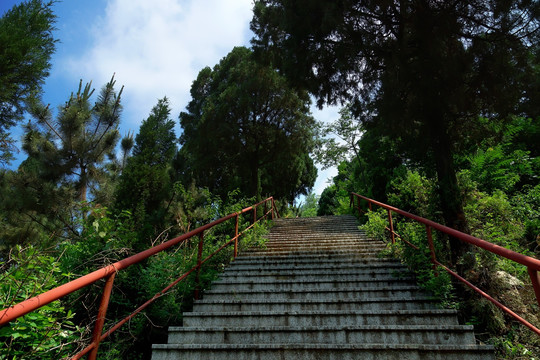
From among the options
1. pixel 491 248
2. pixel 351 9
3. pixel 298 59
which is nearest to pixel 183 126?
pixel 298 59

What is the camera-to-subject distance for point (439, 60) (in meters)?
4.49

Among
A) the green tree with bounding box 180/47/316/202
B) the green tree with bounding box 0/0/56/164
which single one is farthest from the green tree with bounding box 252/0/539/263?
the green tree with bounding box 180/47/316/202

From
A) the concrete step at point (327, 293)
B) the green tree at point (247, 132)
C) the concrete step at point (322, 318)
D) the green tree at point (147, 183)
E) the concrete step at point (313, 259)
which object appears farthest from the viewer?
the green tree at point (247, 132)

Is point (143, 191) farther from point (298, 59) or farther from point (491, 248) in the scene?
point (491, 248)

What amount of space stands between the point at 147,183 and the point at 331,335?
5.33 meters

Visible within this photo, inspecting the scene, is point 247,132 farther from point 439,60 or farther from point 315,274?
point 315,274

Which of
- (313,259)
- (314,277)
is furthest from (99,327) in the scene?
(313,259)

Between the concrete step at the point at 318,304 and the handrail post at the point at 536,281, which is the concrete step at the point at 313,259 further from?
the handrail post at the point at 536,281

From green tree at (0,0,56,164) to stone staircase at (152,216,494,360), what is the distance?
19.6ft

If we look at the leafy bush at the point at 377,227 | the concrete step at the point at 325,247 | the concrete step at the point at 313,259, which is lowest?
the concrete step at the point at 313,259

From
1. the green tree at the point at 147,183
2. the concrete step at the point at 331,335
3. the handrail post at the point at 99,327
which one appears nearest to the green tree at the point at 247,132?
the green tree at the point at 147,183

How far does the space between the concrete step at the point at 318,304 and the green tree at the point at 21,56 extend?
19.8ft

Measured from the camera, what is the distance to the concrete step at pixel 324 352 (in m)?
2.37

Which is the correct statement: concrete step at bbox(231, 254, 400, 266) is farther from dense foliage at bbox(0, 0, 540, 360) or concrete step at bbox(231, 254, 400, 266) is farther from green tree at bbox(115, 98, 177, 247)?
green tree at bbox(115, 98, 177, 247)
